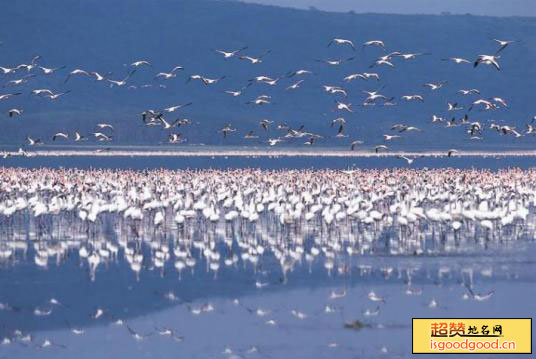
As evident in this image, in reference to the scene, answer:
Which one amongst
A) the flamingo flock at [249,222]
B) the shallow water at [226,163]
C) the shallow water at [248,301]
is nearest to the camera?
the shallow water at [248,301]

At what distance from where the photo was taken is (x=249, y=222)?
3469cm

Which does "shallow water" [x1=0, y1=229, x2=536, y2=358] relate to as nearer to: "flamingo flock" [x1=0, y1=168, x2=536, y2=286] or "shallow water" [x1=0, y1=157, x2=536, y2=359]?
"shallow water" [x1=0, y1=157, x2=536, y2=359]

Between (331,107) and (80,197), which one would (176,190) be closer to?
(80,197)

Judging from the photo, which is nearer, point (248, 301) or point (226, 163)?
point (248, 301)

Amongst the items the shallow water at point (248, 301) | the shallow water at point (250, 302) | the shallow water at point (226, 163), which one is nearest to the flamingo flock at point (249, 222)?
the shallow water at point (248, 301)

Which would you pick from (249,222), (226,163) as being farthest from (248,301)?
(226,163)

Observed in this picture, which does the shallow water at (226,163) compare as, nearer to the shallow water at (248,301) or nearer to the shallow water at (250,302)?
the shallow water at (248,301)

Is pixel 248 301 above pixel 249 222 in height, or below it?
below

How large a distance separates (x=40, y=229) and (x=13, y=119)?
14169cm

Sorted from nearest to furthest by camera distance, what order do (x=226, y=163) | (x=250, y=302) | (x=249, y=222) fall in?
(x=250, y=302) < (x=249, y=222) < (x=226, y=163)

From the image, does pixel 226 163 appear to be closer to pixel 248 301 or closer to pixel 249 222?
pixel 249 222

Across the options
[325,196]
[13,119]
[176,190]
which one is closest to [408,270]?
[325,196]

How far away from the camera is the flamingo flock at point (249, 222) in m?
28.6

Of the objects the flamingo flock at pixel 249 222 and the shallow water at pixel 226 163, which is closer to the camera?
the flamingo flock at pixel 249 222
